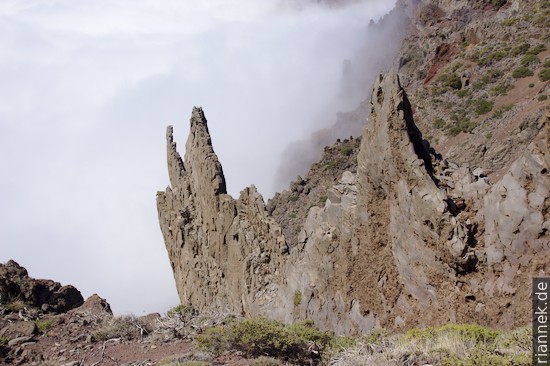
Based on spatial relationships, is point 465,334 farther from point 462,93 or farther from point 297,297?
point 462,93

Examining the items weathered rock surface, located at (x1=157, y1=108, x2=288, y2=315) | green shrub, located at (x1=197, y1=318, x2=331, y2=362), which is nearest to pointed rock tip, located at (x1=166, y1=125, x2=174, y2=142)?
weathered rock surface, located at (x1=157, y1=108, x2=288, y2=315)

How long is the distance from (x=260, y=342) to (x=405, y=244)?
4.64 metres

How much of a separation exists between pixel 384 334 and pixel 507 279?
308 centimetres

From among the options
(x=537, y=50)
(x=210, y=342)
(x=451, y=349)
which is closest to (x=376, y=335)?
(x=451, y=349)

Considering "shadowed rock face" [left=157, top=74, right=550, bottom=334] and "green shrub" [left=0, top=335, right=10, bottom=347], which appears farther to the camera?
"green shrub" [left=0, top=335, right=10, bottom=347]

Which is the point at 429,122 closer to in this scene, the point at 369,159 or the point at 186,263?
the point at 186,263

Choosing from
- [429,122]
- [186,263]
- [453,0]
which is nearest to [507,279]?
[186,263]

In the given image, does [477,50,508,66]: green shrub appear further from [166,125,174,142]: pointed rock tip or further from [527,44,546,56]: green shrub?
[166,125,174,142]: pointed rock tip

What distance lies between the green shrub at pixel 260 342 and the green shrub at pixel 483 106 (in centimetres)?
3816

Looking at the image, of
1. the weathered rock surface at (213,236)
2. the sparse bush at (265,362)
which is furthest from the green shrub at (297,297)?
the sparse bush at (265,362)

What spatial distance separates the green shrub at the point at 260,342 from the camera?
39.9 ft

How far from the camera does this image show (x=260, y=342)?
40.0 feet

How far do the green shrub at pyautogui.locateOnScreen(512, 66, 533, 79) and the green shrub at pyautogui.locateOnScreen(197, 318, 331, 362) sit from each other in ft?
133

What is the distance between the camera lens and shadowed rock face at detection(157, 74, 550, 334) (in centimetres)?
1166
